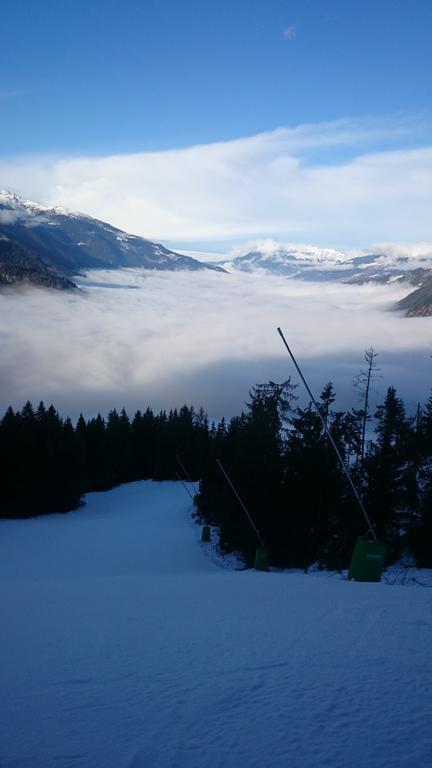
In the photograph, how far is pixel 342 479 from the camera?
2425 centimetres

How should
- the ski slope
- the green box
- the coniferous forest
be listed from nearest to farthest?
the ski slope < the green box < the coniferous forest

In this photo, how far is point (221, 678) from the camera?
4789 millimetres

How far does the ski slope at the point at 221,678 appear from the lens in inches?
143

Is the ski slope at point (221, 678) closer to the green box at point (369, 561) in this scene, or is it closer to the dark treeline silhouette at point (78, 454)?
the green box at point (369, 561)

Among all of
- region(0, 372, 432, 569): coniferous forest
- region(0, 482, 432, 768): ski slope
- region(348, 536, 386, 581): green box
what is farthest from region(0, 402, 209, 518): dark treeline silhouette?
region(348, 536, 386, 581): green box

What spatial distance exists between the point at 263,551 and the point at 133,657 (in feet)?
48.9

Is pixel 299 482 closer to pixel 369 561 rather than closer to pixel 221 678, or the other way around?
pixel 369 561

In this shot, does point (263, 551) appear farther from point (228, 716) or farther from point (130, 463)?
point (130, 463)

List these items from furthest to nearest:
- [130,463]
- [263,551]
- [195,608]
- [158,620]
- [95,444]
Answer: [130,463], [95,444], [263,551], [195,608], [158,620]

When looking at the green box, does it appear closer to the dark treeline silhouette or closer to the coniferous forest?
the coniferous forest

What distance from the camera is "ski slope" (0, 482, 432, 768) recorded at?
363 centimetres

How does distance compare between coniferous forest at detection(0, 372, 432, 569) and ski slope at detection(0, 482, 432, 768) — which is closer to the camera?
ski slope at detection(0, 482, 432, 768)

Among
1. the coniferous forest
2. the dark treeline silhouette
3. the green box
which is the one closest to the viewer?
the green box

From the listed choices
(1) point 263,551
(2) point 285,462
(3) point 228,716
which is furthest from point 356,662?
(2) point 285,462
